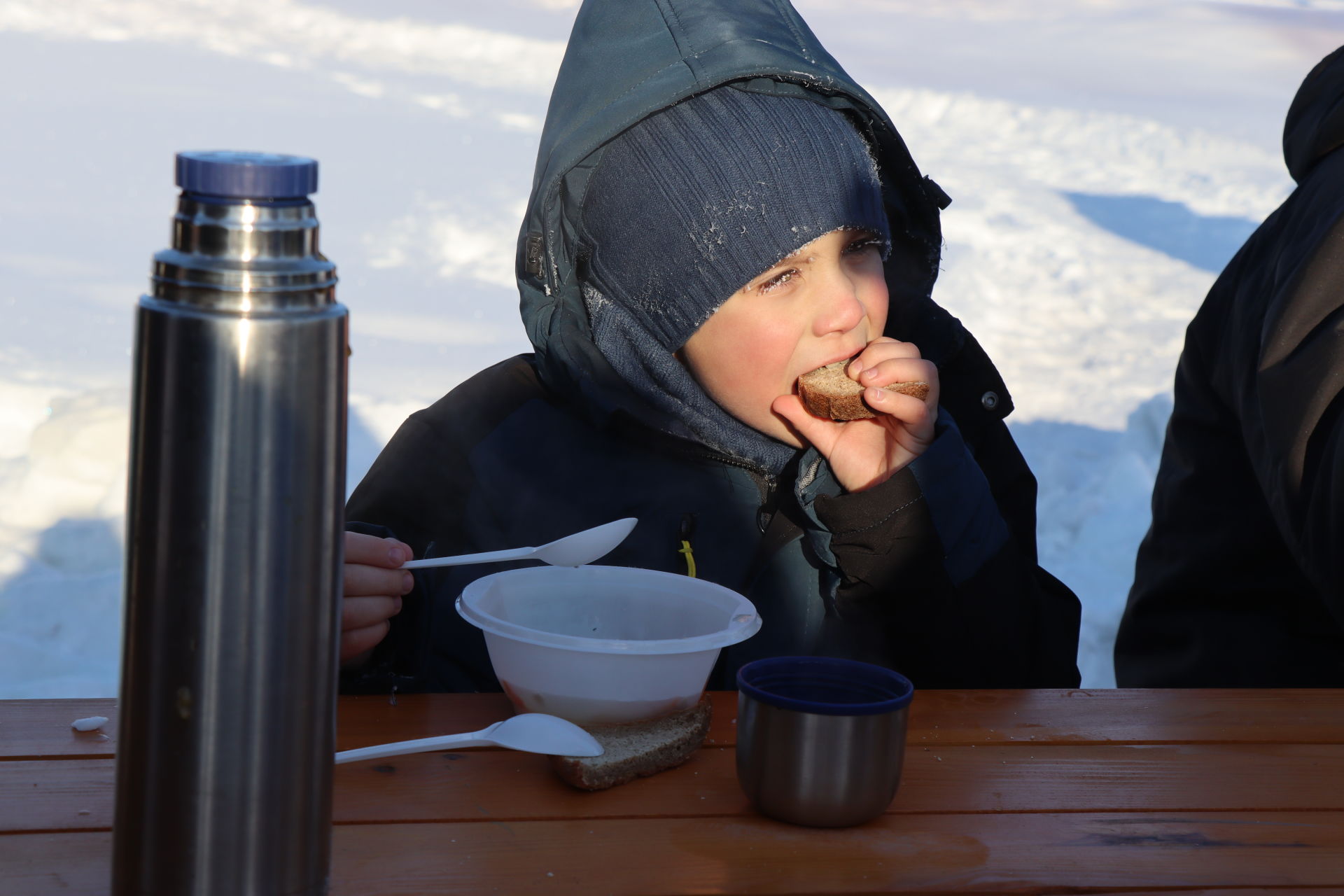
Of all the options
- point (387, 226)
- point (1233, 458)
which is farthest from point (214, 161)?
Answer: point (387, 226)

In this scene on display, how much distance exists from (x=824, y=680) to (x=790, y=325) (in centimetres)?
82

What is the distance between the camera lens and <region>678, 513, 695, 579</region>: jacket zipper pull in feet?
5.85

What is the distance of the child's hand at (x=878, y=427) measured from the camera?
1748 mm

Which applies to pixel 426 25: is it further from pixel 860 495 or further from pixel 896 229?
pixel 860 495

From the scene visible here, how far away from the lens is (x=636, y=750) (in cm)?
108

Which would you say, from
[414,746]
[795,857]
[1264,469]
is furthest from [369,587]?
[1264,469]

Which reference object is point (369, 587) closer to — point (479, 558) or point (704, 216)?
point (479, 558)

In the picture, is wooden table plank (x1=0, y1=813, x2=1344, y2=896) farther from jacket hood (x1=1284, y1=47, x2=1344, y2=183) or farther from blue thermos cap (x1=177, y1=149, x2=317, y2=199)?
jacket hood (x1=1284, y1=47, x2=1344, y2=183)

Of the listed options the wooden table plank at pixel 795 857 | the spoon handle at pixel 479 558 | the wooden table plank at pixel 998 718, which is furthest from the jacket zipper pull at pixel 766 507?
the wooden table plank at pixel 795 857

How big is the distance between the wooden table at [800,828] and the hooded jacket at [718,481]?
0.43 metres

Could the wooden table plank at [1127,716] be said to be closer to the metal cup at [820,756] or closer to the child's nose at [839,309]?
the metal cup at [820,756]

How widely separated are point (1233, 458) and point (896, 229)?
71 cm

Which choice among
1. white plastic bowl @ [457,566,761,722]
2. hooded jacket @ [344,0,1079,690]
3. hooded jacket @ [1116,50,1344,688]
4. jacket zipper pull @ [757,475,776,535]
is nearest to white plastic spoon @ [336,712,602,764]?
white plastic bowl @ [457,566,761,722]

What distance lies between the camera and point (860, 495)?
1646mm
